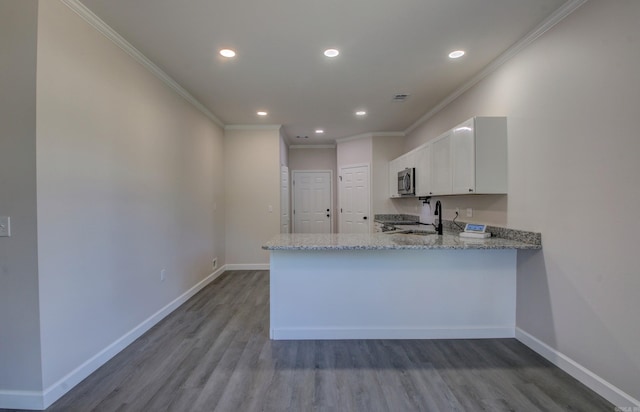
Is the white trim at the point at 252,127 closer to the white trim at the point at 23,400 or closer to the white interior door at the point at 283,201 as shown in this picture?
the white interior door at the point at 283,201

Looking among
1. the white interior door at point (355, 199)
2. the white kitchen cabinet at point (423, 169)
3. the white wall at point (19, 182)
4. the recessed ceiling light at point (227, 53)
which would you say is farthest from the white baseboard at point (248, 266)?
the recessed ceiling light at point (227, 53)

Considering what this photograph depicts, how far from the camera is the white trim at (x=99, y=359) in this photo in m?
1.82

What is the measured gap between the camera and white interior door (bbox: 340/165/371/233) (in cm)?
590

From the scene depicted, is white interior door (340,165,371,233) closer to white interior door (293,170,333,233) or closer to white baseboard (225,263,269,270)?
white interior door (293,170,333,233)

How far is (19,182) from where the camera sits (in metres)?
1.75

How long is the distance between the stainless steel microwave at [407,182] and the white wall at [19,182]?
405cm

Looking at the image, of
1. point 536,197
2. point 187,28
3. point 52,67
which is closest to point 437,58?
point 536,197

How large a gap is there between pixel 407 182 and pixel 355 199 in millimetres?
1815

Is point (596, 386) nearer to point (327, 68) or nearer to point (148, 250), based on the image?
point (327, 68)

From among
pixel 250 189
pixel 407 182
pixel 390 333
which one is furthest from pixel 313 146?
pixel 390 333

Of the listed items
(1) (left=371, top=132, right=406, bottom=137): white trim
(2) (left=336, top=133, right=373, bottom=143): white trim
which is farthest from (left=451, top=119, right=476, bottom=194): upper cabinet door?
(2) (left=336, top=133, right=373, bottom=143): white trim

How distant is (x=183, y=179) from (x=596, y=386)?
4232 millimetres

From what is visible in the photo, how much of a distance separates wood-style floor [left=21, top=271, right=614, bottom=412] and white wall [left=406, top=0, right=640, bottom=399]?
368 mm

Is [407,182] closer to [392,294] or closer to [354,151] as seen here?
[354,151]
